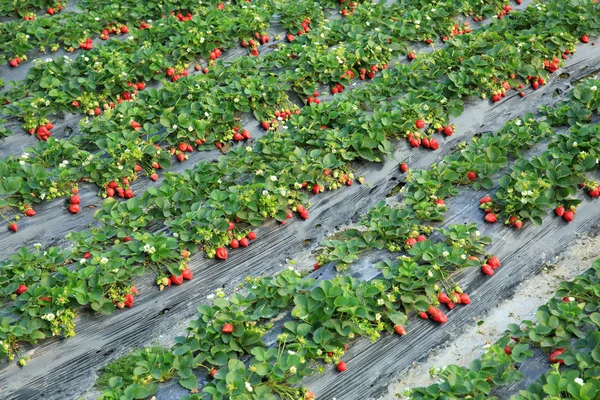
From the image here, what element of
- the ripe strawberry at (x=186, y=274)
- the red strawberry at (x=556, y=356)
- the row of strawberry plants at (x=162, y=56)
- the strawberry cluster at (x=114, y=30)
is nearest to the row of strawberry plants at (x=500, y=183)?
the ripe strawberry at (x=186, y=274)

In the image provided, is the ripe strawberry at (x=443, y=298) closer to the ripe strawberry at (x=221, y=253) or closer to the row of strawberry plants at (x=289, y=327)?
the row of strawberry plants at (x=289, y=327)

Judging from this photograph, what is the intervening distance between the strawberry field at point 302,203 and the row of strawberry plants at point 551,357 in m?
0.01

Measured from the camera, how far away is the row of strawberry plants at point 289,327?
4.04m

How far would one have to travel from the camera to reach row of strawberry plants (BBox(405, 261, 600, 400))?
147 inches

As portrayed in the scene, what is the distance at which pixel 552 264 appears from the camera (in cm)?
523

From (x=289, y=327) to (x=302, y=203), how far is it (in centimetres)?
157

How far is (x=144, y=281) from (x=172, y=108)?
2.05 m

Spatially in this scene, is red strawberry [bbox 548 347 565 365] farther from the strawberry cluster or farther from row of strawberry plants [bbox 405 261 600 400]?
the strawberry cluster

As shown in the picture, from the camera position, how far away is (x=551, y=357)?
4.11 meters

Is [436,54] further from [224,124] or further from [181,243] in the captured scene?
[181,243]

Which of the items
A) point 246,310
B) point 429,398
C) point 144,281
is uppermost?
point 429,398

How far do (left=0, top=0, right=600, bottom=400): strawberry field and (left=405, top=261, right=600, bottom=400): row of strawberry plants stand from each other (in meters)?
0.01

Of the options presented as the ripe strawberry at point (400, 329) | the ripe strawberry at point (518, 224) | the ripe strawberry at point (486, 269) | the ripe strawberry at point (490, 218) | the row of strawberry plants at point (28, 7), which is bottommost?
the row of strawberry plants at point (28, 7)

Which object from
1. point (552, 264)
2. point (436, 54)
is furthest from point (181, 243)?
Result: point (436, 54)
